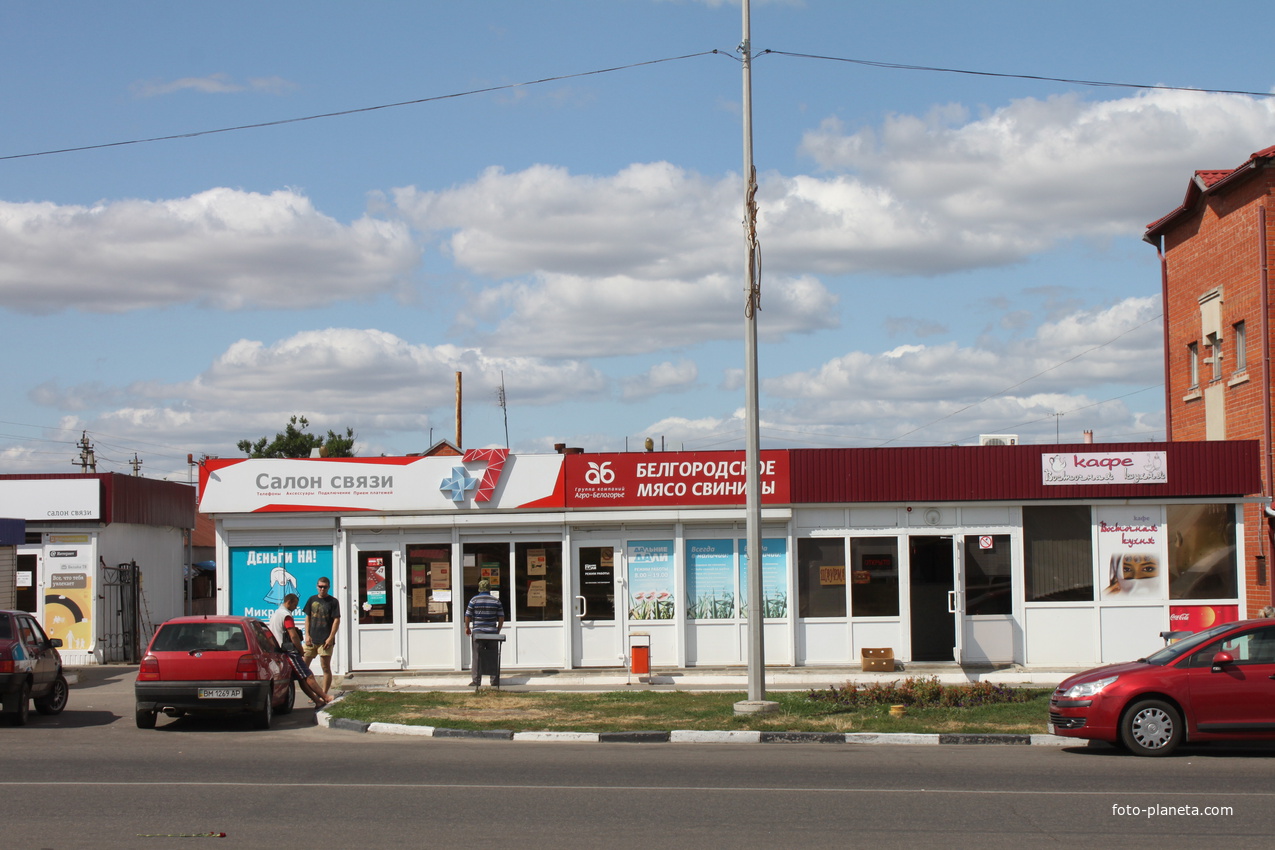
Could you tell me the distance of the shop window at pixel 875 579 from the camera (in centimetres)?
2097

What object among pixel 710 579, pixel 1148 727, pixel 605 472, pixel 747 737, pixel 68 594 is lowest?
pixel 747 737

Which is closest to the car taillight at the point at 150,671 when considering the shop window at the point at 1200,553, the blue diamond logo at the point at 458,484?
the blue diamond logo at the point at 458,484

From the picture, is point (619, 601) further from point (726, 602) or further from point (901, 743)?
point (901, 743)

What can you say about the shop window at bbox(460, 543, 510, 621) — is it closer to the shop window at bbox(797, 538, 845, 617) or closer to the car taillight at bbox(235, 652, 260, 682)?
the shop window at bbox(797, 538, 845, 617)

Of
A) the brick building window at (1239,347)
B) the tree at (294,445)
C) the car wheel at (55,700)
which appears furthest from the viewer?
the tree at (294,445)

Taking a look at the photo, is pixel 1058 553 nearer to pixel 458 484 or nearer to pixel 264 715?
pixel 458 484

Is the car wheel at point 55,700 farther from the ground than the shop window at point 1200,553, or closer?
closer

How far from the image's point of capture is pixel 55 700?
54.0 ft

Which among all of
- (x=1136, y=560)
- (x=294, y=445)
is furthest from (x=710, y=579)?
(x=294, y=445)

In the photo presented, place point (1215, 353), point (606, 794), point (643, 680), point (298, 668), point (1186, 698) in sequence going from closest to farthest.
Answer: point (606, 794), point (1186, 698), point (298, 668), point (643, 680), point (1215, 353)

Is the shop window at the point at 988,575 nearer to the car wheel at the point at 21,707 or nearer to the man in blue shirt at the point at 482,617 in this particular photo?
the man in blue shirt at the point at 482,617

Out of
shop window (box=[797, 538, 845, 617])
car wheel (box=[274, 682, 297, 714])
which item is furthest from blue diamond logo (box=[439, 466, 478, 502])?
shop window (box=[797, 538, 845, 617])

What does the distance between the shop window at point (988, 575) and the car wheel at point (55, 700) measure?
14.3m

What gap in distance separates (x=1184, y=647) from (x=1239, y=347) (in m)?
12.2
